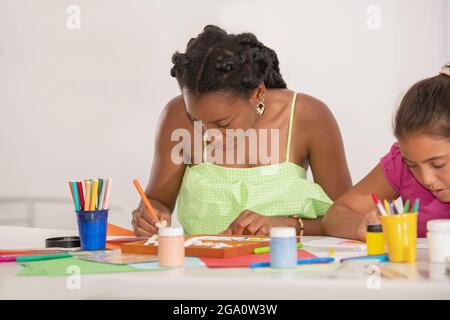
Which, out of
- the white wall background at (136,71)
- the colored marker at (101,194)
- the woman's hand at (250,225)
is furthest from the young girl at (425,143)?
the white wall background at (136,71)

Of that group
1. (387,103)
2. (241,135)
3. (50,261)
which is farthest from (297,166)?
(387,103)

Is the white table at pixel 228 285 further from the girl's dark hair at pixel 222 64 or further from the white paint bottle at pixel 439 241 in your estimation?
the girl's dark hair at pixel 222 64

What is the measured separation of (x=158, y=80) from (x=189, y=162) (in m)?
1.23

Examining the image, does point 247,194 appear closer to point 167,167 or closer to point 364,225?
point 167,167

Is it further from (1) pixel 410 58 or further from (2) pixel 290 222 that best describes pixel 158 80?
(2) pixel 290 222

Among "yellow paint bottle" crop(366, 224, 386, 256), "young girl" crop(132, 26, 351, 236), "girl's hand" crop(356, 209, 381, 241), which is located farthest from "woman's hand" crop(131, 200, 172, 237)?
"yellow paint bottle" crop(366, 224, 386, 256)

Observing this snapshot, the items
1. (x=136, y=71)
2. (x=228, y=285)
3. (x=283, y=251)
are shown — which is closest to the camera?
(x=228, y=285)

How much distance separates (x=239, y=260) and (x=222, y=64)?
28.2 inches

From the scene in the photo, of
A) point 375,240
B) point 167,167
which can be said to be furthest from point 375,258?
point 167,167

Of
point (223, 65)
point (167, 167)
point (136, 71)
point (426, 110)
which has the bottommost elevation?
point (167, 167)

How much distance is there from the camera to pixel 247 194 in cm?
182

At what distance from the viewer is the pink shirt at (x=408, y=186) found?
5.31 ft

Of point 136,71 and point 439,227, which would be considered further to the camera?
point 136,71

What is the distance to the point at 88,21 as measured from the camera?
3.19 meters
